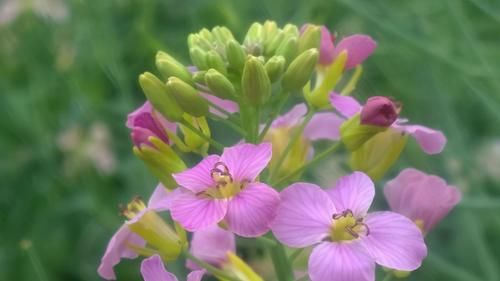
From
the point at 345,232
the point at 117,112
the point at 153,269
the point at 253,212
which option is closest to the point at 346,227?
the point at 345,232

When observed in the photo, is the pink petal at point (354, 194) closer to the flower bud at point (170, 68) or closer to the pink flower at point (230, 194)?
the pink flower at point (230, 194)

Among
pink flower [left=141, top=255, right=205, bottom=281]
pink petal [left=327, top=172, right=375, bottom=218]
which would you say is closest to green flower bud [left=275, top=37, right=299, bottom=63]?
pink petal [left=327, top=172, right=375, bottom=218]

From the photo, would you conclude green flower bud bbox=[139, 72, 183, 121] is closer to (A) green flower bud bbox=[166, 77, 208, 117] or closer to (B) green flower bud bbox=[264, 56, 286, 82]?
(A) green flower bud bbox=[166, 77, 208, 117]

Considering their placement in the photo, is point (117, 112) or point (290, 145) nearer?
point (290, 145)

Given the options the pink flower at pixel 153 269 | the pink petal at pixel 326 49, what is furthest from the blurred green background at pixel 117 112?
the pink flower at pixel 153 269

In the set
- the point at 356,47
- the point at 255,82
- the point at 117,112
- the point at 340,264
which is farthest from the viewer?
the point at 117,112

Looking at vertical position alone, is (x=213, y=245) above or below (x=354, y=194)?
below

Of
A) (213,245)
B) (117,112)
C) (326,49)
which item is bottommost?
(117,112)

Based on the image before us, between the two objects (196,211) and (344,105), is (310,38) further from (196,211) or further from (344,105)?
(196,211)

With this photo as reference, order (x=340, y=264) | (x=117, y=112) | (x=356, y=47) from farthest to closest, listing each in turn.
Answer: (x=117, y=112) → (x=356, y=47) → (x=340, y=264)
